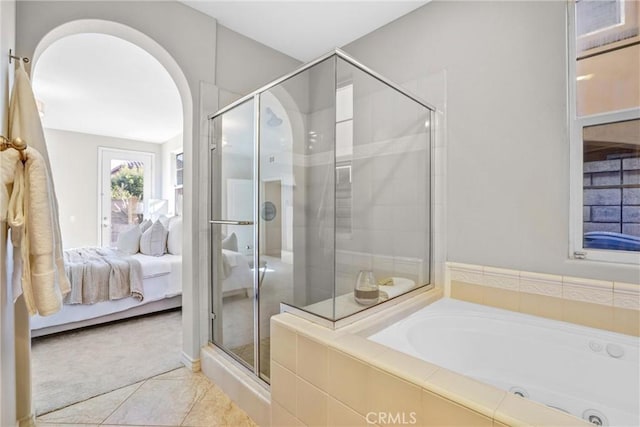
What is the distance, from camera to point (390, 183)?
7.07 feet

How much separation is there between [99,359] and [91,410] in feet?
2.30

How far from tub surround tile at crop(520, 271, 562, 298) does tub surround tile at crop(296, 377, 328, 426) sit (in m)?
1.32

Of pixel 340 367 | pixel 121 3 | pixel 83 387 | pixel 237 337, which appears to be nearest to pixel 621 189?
pixel 340 367

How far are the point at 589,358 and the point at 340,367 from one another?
1.23 m

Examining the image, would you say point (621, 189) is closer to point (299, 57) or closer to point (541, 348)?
point (541, 348)

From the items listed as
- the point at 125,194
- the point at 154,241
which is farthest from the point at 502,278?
the point at 125,194

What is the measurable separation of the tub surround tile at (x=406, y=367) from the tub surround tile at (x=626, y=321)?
1.15 meters

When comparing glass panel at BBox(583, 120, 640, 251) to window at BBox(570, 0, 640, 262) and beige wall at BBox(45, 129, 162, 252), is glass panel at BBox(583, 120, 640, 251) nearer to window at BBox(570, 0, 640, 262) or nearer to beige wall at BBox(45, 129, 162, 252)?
window at BBox(570, 0, 640, 262)

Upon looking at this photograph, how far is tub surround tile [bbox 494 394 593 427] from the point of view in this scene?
75 centimetres

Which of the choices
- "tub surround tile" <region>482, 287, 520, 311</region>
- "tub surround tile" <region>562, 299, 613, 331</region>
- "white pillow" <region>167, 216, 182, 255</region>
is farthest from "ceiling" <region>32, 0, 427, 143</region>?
"tub surround tile" <region>562, 299, 613, 331</region>

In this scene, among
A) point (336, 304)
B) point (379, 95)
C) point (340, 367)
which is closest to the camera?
point (340, 367)

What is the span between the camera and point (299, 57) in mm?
2916

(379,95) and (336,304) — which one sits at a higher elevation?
(379,95)

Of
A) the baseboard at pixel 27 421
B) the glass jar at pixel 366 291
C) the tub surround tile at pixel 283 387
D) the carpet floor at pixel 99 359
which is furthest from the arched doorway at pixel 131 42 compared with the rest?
the glass jar at pixel 366 291
